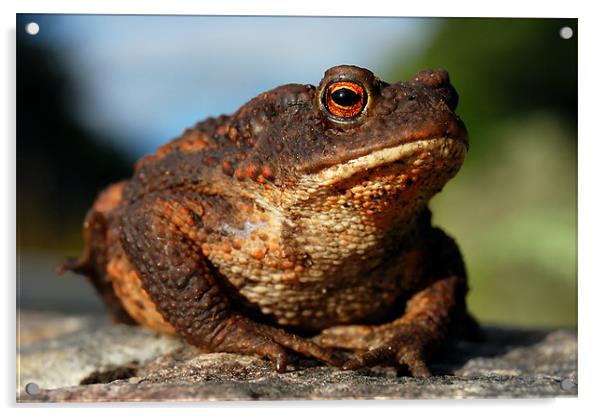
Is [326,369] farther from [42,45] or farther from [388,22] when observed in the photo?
[42,45]

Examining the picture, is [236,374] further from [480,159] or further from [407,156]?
[480,159]

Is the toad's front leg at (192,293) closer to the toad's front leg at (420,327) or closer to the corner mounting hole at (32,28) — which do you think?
the toad's front leg at (420,327)

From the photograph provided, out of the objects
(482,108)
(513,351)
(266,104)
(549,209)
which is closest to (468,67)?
(482,108)

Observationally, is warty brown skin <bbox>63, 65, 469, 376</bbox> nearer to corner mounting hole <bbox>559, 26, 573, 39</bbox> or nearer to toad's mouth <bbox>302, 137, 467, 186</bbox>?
toad's mouth <bbox>302, 137, 467, 186</bbox>
